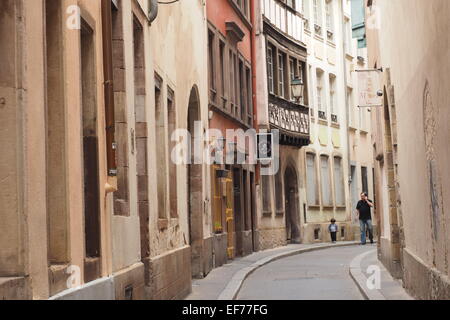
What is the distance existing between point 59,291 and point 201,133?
43.0ft

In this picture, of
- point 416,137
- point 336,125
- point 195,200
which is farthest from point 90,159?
point 336,125

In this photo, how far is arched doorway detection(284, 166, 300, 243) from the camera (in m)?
38.5

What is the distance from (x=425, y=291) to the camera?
1277 cm

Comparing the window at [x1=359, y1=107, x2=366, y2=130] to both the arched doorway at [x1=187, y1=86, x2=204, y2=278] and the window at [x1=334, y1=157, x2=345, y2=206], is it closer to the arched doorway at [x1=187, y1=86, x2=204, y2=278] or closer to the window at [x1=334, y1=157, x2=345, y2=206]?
the window at [x1=334, y1=157, x2=345, y2=206]

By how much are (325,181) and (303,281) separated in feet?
71.5

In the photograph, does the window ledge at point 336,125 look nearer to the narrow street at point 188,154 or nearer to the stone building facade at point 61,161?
the narrow street at point 188,154

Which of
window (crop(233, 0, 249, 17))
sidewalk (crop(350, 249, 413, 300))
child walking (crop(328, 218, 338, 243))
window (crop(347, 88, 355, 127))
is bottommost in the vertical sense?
sidewalk (crop(350, 249, 413, 300))

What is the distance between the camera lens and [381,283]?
734 inches

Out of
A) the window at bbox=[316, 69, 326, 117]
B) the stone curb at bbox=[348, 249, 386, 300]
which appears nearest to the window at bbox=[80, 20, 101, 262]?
the stone curb at bbox=[348, 249, 386, 300]

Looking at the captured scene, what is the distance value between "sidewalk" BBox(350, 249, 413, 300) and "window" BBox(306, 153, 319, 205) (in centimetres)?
1365

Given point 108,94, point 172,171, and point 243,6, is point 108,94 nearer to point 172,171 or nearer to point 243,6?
point 172,171

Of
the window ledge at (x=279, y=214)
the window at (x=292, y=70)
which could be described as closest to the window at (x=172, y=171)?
the window ledge at (x=279, y=214)

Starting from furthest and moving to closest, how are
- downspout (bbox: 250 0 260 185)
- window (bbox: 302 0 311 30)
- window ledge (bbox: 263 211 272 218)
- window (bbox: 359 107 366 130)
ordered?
window (bbox: 359 107 366 130) < window (bbox: 302 0 311 30) < window ledge (bbox: 263 211 272 218) < downspout (bbox: 250 0 260 185)

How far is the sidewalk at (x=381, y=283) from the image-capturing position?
52.3ft
